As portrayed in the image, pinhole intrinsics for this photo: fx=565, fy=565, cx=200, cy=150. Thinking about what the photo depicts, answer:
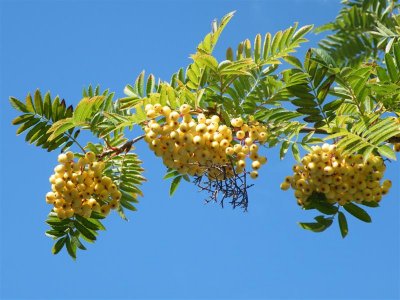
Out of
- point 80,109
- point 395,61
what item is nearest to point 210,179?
point 80,109

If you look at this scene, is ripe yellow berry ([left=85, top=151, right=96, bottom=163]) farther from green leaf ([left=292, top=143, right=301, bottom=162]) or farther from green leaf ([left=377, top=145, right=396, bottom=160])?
green leaf ([left=377, top=145, right=396, bottom=160])

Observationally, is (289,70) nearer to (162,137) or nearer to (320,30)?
(162,137)

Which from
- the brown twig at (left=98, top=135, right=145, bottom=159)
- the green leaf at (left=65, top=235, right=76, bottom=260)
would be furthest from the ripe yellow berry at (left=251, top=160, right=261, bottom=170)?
the green leaf at (left=65, top=235, right=76, bottom=260)

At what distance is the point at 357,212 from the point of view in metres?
3.24

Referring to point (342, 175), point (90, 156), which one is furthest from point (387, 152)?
point (90, 156)

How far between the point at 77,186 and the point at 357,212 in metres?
1.62

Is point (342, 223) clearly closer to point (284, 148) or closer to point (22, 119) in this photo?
point (284, 148)

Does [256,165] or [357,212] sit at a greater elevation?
[256,165]

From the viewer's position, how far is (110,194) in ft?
11.3

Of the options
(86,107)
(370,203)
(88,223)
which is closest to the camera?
(370,203)

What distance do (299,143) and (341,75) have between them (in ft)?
1.44

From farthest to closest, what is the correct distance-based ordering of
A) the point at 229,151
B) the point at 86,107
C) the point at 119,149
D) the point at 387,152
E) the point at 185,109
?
the point at 119,149 → the point at 86,107 → the point at 185,109 → the point at 229,151 → the point at 387,152

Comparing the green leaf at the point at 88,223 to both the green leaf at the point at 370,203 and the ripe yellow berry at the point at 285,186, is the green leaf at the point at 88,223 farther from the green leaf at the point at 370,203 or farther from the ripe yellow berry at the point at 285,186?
the green leaf at the point at 370,203

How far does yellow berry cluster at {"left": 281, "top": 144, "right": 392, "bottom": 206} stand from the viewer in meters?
2.96
